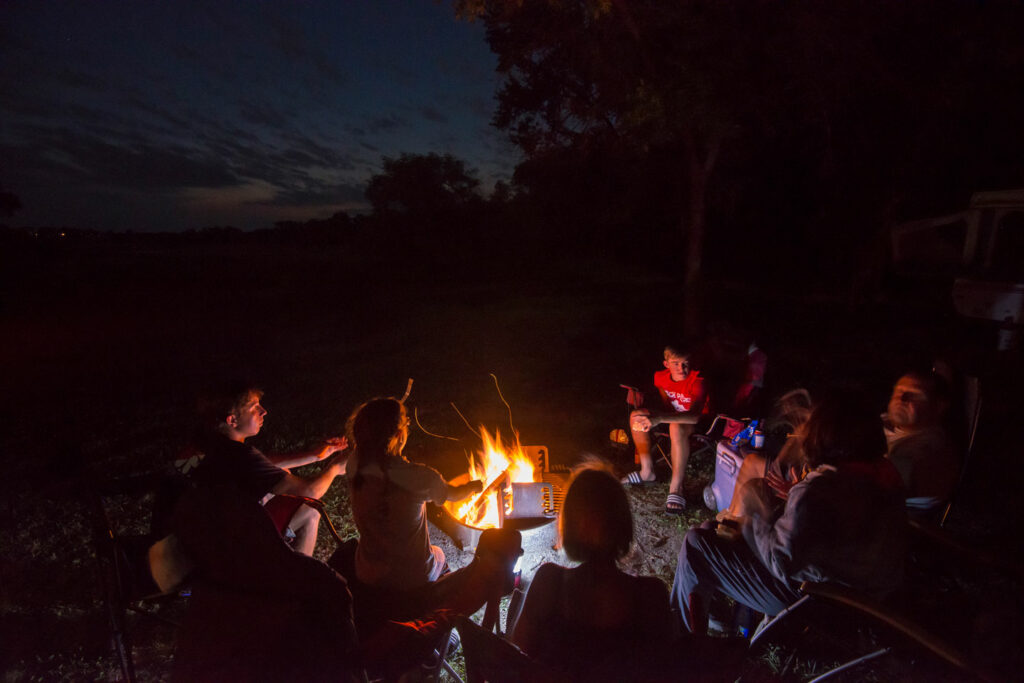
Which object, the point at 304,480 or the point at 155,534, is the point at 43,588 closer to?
the point at 155,534

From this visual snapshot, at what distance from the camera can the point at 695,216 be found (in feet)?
25.4

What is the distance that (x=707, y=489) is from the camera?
4.39 meters

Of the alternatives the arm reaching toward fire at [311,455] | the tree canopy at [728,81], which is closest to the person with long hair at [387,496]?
the arm reaching toward fire at [311,455]

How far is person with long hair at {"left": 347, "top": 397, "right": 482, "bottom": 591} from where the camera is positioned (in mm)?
2455

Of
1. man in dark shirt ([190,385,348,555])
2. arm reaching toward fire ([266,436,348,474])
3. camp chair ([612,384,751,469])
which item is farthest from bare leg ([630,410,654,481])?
man in dark shirt ([190,385,348,555])

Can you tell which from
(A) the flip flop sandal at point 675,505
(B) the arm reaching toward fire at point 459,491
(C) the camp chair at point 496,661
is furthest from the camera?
(A) the flip flop sandal at point 675,505

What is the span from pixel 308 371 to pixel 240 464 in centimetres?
722

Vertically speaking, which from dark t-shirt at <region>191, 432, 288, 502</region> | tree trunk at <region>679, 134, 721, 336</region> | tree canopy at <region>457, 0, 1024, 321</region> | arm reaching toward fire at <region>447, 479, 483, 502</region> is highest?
tree canopy at <region>457, 0, 1024, 321</region>

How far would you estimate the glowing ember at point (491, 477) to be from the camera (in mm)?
3680

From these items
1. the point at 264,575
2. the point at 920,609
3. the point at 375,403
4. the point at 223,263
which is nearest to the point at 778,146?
the point at 920,609

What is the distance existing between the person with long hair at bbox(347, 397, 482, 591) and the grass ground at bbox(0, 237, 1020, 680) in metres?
1.22

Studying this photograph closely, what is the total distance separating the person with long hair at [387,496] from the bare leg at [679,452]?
7.93 feet

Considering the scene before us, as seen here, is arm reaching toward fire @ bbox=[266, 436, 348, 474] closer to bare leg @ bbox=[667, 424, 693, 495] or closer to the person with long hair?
the person with long hair

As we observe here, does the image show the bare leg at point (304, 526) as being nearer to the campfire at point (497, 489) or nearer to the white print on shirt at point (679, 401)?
the campfire at point (497, 489)
